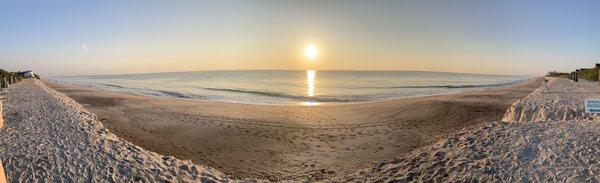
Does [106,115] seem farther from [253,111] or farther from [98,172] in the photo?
[98,172]

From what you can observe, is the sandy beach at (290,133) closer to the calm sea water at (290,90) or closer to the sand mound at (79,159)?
the sand mound at (79,159)

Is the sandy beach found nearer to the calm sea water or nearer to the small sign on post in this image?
the small sign on post

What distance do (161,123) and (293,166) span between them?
994 centimetres

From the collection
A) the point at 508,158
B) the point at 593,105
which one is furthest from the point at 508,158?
the point at 593,105

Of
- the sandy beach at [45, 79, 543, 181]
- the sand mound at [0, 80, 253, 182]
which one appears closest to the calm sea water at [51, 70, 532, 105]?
the sandy beach at [45, 79, 543, 181]

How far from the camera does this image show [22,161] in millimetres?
9328

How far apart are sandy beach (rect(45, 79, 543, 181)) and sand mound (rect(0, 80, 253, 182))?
1.87 metres

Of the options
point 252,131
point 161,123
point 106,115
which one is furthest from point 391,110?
point 106,115

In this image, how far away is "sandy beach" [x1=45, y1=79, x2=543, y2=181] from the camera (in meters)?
13.3

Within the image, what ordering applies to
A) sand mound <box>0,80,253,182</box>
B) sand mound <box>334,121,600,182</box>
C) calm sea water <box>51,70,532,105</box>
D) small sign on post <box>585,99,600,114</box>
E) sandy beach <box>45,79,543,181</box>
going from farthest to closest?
calm sea water <box>51,70,532,105</box>
sandy beach <box>45,79,543,181</box>
sand mound <box>0,80,253,182</box>
sand mound <box>334,121,600,182</box>
small sign on post <box>585,99,600,114</box>

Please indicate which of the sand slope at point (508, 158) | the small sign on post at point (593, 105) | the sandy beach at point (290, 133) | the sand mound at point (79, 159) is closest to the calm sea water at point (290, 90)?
the sandy beach at point (290, 133)

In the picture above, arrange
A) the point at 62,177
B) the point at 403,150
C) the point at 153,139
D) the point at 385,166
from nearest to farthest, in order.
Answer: the point at 62,177, the point at 385,166, the point at 403,150, the point at 153,139

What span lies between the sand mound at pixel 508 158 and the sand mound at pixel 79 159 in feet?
15.8

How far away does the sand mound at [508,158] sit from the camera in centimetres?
850
